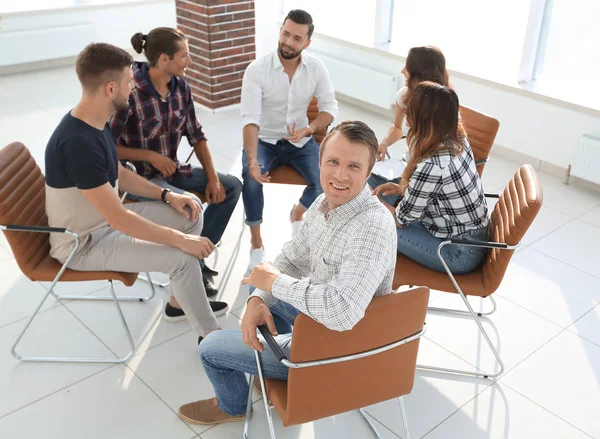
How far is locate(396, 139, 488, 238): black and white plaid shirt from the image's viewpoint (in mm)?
2662

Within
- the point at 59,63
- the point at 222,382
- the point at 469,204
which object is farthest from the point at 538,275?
the point at 59,63

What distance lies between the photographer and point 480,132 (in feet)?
11.3

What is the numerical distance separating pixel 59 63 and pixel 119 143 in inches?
189

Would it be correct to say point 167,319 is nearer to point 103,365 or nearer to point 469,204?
point 103,365

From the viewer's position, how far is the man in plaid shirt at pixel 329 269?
6.26ft

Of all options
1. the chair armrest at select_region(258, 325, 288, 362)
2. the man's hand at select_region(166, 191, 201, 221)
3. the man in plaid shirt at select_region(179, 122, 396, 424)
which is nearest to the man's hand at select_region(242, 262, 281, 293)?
the man in plaid shirt at select_region(179, 122, 396, 424)

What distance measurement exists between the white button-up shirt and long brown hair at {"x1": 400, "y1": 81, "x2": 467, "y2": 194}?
1184mm

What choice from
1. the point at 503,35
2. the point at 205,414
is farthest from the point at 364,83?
the point at 205,414

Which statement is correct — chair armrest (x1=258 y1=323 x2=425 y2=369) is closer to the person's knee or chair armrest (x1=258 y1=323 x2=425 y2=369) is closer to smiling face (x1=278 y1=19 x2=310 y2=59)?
the person's knee

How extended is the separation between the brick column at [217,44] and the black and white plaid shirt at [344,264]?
12.6 feet

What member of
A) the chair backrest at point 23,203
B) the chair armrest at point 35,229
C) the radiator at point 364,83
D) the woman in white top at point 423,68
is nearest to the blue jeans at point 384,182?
the woman in white top at point 423,68

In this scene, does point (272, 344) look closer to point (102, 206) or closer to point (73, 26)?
point (102, 206)

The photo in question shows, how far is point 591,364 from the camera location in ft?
9.70

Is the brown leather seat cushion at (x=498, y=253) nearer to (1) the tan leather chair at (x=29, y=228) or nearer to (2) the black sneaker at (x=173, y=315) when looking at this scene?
(2) the black sneaker at (x=173, y=315)
